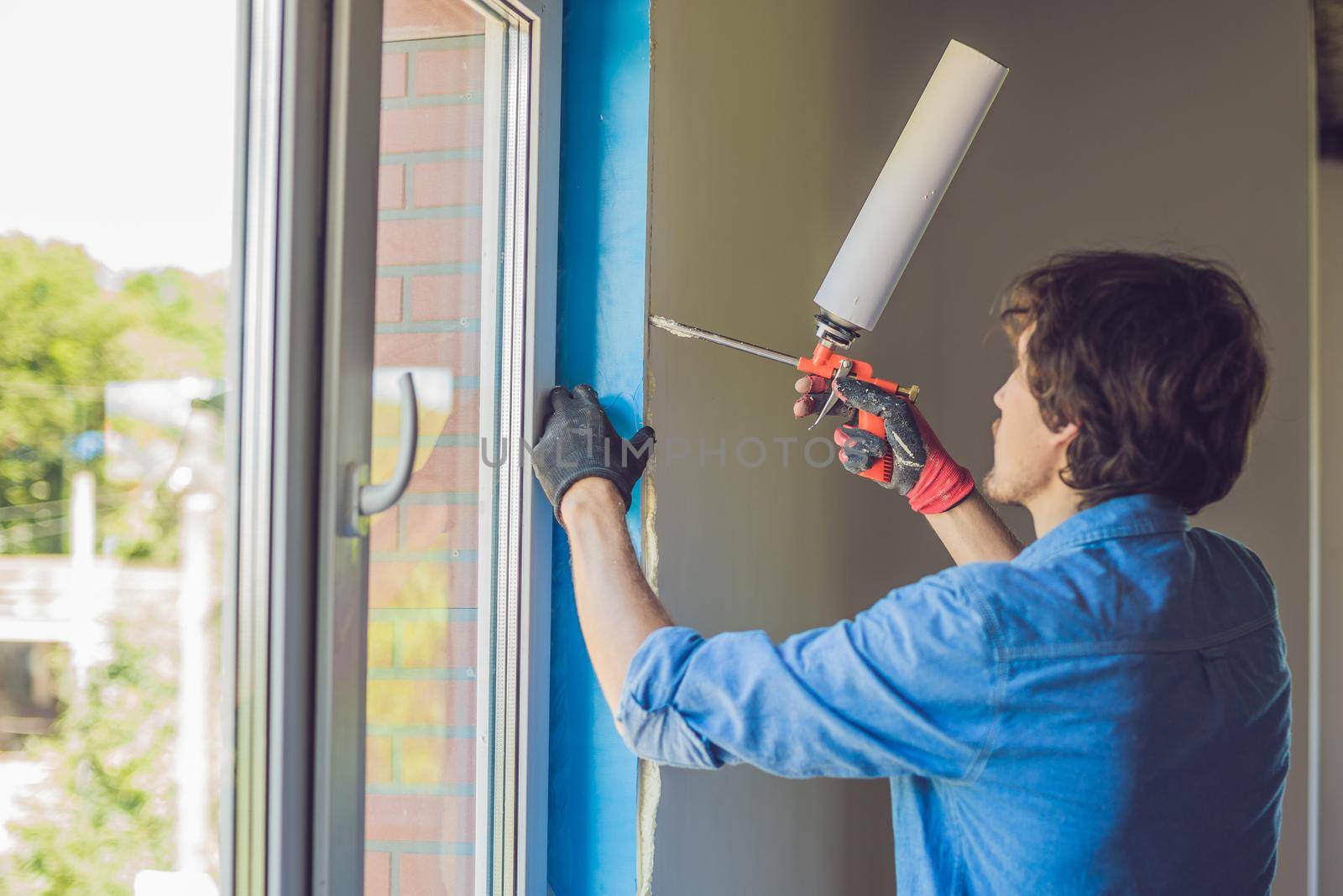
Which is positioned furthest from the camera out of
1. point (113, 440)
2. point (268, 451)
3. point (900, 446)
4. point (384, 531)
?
point (900, 446)

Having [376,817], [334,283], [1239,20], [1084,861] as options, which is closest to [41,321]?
[334,283]

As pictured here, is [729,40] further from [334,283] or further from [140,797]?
[140,797]

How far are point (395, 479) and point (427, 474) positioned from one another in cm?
22

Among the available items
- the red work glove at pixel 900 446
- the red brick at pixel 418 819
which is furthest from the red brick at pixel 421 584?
the red work glove at pixel 900 446

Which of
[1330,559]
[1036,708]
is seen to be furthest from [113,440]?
[1330,559]

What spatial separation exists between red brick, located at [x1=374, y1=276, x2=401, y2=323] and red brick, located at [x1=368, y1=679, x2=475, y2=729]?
1.31ft

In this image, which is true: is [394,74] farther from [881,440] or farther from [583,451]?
[881,440]

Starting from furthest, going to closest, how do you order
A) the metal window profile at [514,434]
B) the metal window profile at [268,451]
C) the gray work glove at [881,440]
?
the gray work glove at [881,440]
the metal window profile at [514,434]
the metal window profile at [268,451]

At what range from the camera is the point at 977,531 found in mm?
1632

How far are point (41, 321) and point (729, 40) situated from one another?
124 cm

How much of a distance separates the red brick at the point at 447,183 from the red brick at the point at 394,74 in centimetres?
9

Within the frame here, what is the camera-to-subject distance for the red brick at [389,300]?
1.11m

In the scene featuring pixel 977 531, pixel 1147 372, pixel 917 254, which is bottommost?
pixel 977 531

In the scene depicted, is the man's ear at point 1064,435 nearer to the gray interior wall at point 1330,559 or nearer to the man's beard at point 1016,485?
the man's beard at point 1016,485
